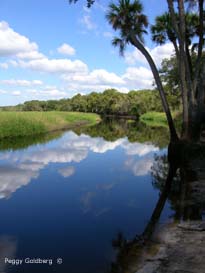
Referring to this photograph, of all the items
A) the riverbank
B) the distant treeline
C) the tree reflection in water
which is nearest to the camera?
the riverbank

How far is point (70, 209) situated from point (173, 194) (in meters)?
3.12

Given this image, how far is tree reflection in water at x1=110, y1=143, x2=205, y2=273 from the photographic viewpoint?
16.8 feet

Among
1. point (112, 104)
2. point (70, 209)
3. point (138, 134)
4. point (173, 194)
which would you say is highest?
point (112, 104)

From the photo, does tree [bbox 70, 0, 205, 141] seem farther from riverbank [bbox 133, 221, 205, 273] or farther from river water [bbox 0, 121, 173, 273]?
riverbank [bbox 133, 221, 205, 273]

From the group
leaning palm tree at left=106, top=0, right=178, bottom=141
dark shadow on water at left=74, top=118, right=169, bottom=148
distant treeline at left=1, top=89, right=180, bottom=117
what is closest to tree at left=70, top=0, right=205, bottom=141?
leaning palm tree at left=106, top=0, right=178, bottom=141

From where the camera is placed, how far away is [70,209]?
7.82 metres

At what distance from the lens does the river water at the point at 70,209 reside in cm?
526

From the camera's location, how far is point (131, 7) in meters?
15.5

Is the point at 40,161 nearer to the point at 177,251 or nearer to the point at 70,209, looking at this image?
the point at 70,209

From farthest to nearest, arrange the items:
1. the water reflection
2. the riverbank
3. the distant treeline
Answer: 1. the distant treeline
2. the water reflection
3. the riverbank

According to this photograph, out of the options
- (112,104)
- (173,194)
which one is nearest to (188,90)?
(173,194)

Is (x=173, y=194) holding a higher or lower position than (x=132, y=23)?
lower

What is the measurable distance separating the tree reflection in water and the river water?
0.64 feet

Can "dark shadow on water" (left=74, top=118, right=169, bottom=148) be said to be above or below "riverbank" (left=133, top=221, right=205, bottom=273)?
above
